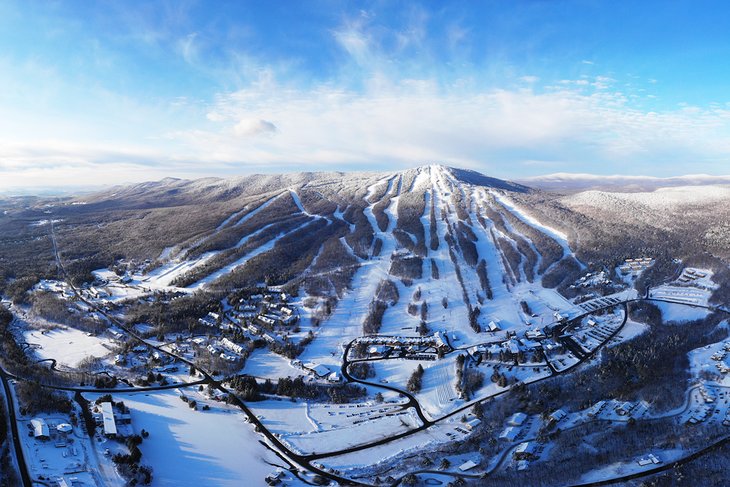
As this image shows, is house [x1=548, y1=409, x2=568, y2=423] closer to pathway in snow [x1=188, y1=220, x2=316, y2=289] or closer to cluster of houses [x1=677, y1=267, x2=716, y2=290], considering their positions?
cluster of houses [x1=677, y1=267, x2=716, y2=290]

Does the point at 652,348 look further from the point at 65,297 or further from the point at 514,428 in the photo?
the point at 65,297

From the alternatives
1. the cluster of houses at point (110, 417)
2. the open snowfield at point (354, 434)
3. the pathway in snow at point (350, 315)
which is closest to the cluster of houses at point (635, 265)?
the pathway in snow at point (350, 315)

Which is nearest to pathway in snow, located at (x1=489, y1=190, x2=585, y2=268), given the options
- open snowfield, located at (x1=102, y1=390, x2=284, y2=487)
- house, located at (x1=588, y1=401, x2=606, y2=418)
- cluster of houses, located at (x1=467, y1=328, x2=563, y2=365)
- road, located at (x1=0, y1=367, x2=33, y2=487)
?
cluster of houses, located at (x1=467, y1=328, x2=563, y2=365)

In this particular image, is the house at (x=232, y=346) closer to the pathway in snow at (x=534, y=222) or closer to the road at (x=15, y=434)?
the road at (x=15, y=434)

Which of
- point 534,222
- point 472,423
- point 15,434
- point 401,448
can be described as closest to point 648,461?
point 472,423

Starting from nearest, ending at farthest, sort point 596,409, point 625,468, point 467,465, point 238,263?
point 625,468, point 467,465, point 596,409, point 238,263

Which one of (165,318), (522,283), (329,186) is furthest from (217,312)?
(329,186)

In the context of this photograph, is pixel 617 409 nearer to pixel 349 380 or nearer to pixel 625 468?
pixel 625 468
